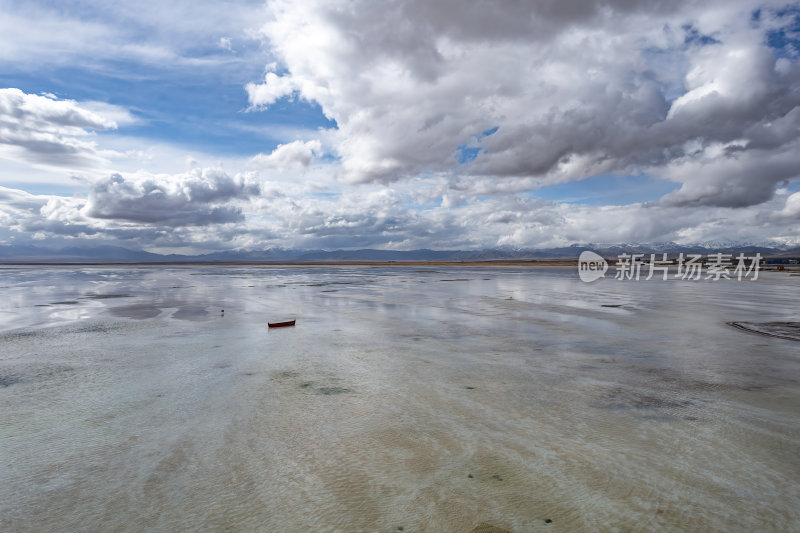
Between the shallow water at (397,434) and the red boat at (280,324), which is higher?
the shallow water at (397,434)

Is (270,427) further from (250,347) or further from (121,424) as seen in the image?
(250,347)

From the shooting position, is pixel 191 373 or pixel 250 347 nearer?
pixel 191 373

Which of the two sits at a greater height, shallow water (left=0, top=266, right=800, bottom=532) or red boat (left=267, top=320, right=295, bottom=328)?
shallow water (left=0, top=266, right=800, bottom=532)

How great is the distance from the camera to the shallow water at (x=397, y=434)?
430 cm

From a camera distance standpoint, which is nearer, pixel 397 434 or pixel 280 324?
pixel 397 434

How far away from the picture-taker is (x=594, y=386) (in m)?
8.49

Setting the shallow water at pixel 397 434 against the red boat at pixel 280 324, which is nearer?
the shallow water at pixel 397 434

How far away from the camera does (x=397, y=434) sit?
6.15 metres

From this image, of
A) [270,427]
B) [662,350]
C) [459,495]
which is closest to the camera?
[459,495]

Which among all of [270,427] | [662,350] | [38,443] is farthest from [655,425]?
[38,443]

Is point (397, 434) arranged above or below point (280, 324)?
above

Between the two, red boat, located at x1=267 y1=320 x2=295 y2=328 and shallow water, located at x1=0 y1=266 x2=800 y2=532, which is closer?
shallow water, located at x1=0 y1=266 x2=800 y2=532

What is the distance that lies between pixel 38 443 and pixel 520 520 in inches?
246

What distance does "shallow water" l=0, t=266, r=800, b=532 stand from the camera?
4297 mm
